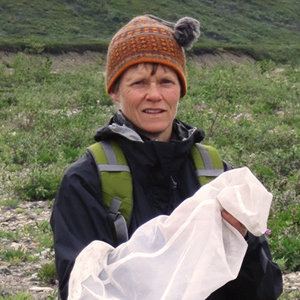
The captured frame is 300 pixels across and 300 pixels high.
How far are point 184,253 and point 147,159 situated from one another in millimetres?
454

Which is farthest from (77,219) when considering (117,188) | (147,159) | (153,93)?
(153,93)

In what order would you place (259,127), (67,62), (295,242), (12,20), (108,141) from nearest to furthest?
1. (108,141)
2. (295,242)
3. (259,127)
4. (67,62)
5. (12,20)

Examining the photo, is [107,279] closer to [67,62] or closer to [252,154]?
[252,154]

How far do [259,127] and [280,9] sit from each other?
8255 cm

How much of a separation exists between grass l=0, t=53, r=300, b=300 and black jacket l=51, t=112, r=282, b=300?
8.01ft

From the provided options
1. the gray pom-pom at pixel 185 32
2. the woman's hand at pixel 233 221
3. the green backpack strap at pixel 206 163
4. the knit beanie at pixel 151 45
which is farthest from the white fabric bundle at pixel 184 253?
the gray pom-pom at pixel 185 32

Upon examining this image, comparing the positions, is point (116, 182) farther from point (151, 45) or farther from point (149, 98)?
point (151, 45)

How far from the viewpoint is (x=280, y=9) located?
90.8 m

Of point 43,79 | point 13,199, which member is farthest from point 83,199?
point 43,79

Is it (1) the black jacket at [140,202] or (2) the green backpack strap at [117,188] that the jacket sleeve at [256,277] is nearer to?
(1) the black jacket at [140,202]

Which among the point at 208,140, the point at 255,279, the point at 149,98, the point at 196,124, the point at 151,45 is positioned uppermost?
the point at 151,45

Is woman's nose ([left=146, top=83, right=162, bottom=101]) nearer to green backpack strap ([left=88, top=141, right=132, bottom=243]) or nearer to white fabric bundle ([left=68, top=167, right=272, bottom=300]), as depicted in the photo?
green backpack strap ([left=88, top=141, right=132, bottom=243])

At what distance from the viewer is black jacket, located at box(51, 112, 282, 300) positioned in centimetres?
228

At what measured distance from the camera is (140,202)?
2.37 m
